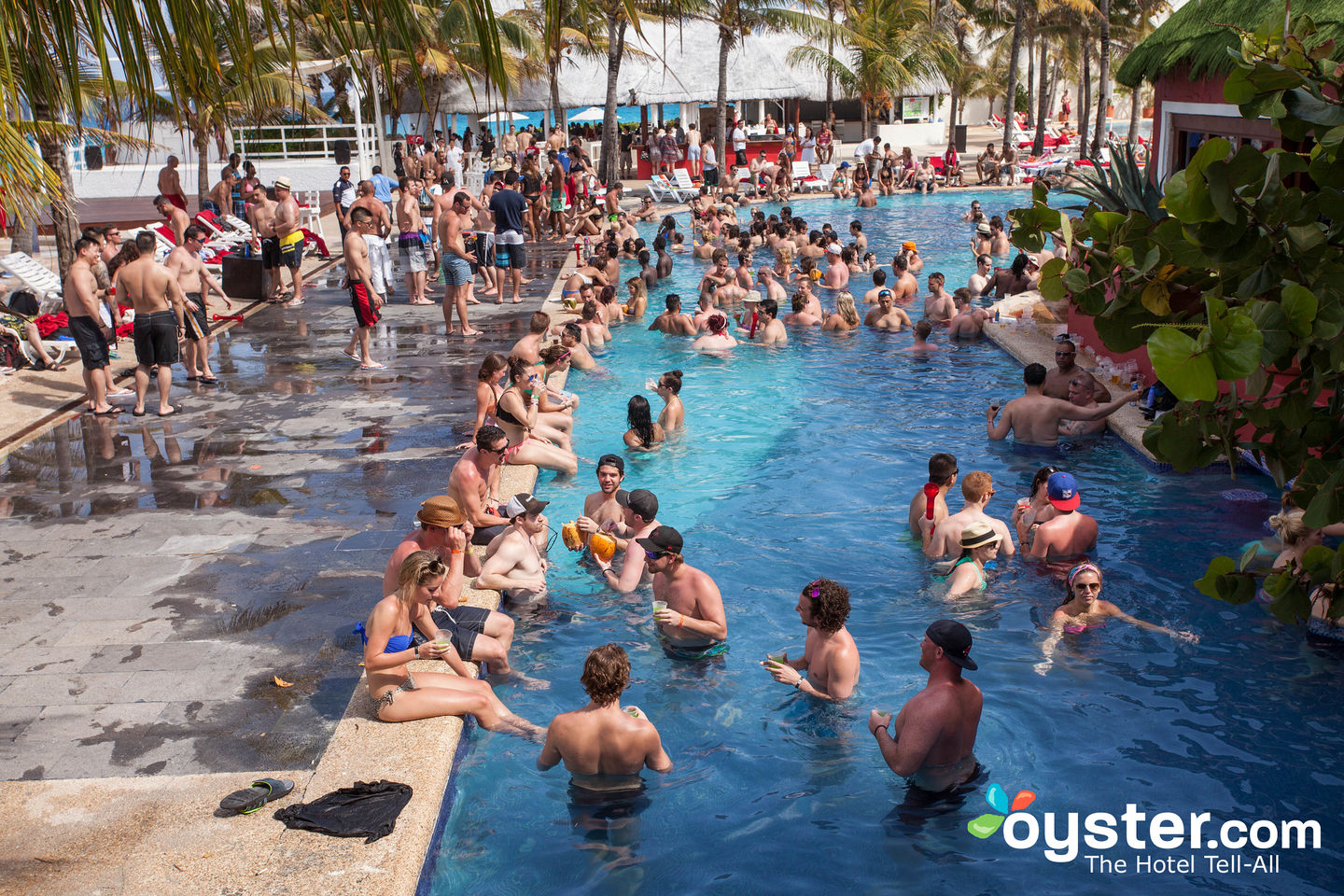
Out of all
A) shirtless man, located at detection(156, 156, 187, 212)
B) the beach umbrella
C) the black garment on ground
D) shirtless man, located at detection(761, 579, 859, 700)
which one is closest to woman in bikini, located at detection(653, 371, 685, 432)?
shirtless man, located at detection(761, 579, 859, 700)

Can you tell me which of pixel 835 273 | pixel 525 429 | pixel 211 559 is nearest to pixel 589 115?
pixel 835 273

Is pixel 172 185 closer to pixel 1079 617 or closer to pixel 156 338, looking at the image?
pixel 156 338

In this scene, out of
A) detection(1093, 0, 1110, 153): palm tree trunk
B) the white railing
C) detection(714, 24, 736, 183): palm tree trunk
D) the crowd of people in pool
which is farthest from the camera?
detection(1093, 0, 1110, 153): palm tree trunk

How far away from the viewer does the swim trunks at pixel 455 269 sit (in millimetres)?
14891

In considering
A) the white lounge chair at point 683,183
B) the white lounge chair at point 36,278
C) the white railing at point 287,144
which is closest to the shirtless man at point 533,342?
the white lounge chair at point 36,278

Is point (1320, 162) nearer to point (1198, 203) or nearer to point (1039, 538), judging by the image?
point (1198, 203)

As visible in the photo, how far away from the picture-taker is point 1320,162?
258cm

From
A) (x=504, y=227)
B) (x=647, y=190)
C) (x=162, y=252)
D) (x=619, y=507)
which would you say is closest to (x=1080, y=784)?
(x=619, y=507)

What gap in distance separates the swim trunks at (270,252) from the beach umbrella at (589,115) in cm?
2422

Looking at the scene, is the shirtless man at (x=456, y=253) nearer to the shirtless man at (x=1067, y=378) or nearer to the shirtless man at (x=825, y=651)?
the shirtless man at (x=1067, y=378)

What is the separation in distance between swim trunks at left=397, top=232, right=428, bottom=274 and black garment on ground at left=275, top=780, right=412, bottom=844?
13.2m

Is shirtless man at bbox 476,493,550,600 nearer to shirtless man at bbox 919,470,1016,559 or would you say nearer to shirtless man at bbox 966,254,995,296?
shirtless man at bbox 919,470,1016,559

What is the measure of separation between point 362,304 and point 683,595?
25.2 ft

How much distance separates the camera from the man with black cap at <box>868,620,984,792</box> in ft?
17.0
